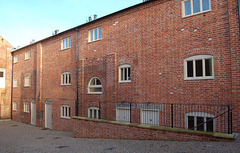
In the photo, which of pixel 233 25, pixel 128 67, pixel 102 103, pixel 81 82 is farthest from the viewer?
pixel 81 82

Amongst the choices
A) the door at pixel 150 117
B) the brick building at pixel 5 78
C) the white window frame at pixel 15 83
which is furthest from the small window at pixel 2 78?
the door at pixel 150 117

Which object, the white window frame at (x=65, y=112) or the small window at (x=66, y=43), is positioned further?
the small window at (x=66, y=43)

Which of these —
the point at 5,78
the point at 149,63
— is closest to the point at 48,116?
the point at 5,78

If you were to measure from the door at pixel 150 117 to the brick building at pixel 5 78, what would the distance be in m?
20.2

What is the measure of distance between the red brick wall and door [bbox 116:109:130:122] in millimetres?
1738

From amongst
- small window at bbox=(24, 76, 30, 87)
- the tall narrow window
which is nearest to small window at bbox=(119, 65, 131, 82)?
the tall narrow window

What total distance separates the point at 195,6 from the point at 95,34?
7.25 m

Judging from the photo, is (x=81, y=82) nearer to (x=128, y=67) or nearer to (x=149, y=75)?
(x=128, y=67)

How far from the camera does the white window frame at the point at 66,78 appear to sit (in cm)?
1587

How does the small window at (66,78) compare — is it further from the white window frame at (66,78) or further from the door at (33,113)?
the door at (33,113)

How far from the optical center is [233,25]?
787 cm

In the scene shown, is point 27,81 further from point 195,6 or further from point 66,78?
point 195,6

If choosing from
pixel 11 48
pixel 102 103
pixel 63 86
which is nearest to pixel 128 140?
pixel 102 103

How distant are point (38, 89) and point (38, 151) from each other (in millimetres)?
11581
